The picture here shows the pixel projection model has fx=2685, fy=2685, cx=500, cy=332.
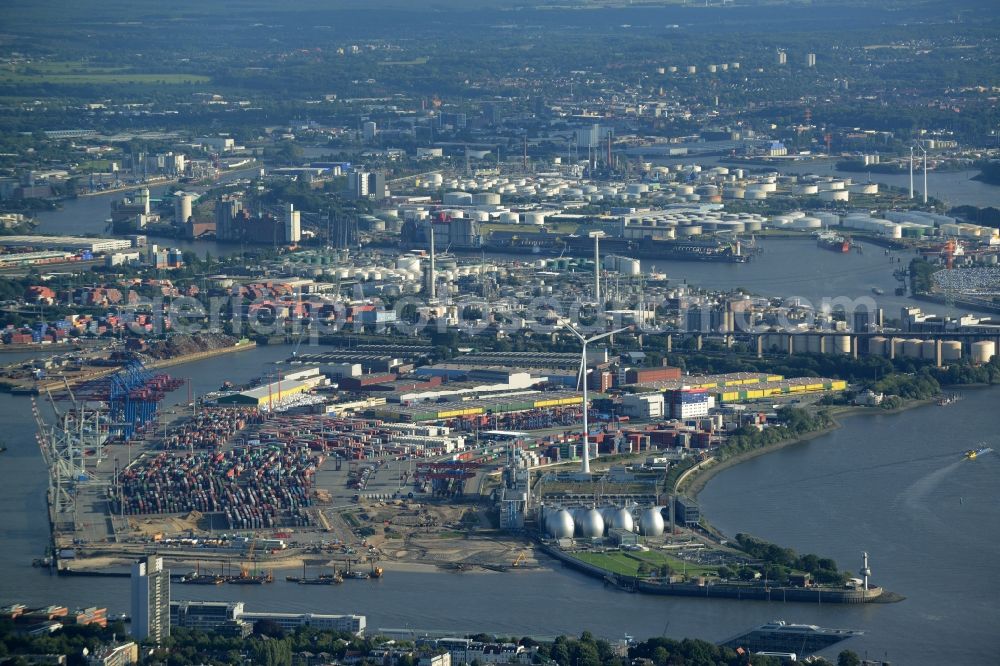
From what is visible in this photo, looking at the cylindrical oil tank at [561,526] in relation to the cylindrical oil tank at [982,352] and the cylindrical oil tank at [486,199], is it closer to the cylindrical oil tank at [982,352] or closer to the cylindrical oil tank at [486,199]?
the cylindrical oil tank at [982,352]

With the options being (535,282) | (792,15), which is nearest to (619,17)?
(792,15)

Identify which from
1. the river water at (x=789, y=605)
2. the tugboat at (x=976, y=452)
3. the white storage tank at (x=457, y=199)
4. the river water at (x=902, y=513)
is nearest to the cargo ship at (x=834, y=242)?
the white storage tank at (x=457, y=199)

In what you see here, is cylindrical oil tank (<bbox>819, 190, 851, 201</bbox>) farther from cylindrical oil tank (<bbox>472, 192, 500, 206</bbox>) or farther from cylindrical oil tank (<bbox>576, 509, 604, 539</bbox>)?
cylindrical oil tank (<bbox>576, 509, 604, 539</bbox>)

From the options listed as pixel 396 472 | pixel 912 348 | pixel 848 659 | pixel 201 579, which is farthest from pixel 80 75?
pixel 848 659

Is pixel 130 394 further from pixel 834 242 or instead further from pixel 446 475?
pixel 834 242

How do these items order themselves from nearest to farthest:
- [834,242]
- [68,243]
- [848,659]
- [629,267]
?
[848,659] < [629,267] < [68,243] < [834,242]

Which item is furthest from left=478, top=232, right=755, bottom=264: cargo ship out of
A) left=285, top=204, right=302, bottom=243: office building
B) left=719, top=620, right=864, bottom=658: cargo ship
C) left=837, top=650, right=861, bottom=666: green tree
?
left=837, top=650, right=861, bottom=666: green tree
